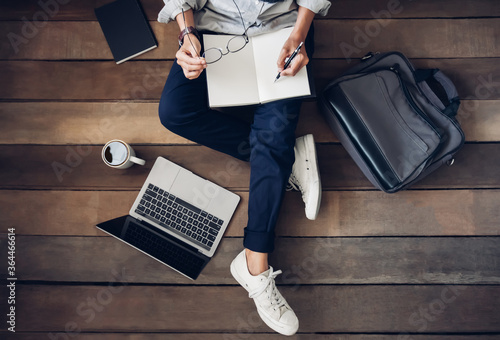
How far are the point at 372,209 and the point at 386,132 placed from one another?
0.99 ft

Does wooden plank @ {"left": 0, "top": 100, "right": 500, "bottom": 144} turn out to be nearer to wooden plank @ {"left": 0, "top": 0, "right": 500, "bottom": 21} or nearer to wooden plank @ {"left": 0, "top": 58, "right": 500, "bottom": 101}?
wooden plank @ {"left": 0, "top": 58, "right": 500, "bottom": 101}

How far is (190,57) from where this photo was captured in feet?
3.25

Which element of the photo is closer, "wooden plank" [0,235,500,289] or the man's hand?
the man's hand

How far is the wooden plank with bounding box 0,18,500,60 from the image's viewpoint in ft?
4.40

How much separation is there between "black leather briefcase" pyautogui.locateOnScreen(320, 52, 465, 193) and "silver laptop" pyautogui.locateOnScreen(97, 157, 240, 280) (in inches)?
19.7

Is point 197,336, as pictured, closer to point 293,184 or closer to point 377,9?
point 293,184

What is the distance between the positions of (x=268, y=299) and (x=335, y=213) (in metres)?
0.40

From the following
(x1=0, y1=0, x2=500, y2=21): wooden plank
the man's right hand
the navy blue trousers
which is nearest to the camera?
the man's right hand

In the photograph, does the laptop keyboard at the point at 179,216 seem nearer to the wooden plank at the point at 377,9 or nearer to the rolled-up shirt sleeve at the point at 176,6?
the rolled-up shirt sleeve at the point at 176,6

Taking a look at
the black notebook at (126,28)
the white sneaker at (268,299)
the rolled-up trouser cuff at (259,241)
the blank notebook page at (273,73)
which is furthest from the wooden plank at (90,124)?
the white sneaker at (268,299)

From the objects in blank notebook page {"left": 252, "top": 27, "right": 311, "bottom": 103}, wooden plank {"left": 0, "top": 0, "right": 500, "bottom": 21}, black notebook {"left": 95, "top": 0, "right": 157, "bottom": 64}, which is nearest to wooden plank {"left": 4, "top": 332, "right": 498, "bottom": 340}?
blank notebook page {"left": 252, "top": 27, "right": 311, "bottom": 103}

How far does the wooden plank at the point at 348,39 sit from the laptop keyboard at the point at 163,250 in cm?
68

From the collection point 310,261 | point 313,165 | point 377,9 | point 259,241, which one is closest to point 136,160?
point 259,241

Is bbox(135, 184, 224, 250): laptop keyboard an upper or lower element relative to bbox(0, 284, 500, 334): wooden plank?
upper
